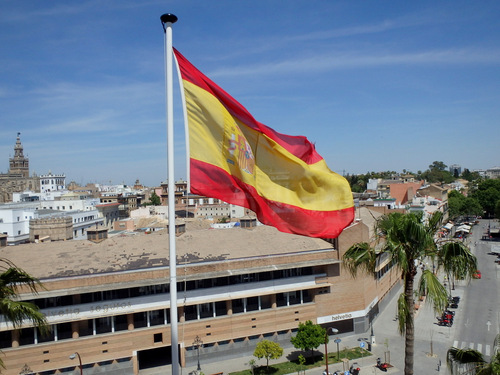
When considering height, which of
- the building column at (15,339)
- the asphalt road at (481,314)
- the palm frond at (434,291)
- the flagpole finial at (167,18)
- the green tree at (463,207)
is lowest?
the asphalt road at (481,314)

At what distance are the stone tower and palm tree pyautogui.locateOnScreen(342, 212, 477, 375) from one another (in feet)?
606

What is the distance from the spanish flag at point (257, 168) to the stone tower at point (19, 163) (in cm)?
18445

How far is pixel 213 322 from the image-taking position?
1175 inches

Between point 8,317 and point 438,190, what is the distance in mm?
107940

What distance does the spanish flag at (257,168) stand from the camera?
965 centimetres

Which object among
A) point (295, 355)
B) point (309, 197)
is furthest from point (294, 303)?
point (309, 197)

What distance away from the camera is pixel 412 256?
1350 centimetres

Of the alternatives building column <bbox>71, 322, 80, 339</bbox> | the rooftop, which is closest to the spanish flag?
the rooftop

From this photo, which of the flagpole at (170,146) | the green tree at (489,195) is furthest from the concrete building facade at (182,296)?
the green tree at (489,195)

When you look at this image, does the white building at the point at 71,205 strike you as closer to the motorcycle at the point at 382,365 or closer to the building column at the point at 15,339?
the building column at the point at 15,339

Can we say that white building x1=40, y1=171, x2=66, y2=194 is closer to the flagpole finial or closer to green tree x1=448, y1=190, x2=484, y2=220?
green tree x1=448, y1=190, x2=484, y2=220

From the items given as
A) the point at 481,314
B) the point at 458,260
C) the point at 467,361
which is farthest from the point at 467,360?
the point at 481,314

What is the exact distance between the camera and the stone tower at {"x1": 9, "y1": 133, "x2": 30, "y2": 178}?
171 metres

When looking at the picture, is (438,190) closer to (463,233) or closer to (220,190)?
(463,233)
